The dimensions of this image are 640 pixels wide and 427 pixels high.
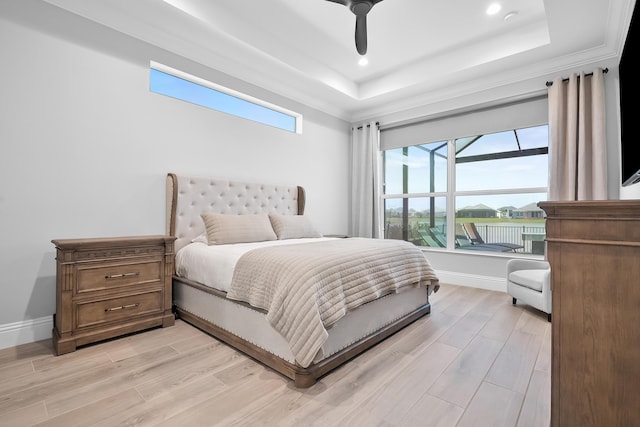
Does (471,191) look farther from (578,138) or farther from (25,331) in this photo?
(25,331)

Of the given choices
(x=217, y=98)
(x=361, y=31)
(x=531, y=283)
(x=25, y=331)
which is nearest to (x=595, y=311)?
(x=531, y=283)

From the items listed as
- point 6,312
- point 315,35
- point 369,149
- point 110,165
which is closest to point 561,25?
Result: point 315,35

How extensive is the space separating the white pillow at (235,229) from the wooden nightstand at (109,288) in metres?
0.45

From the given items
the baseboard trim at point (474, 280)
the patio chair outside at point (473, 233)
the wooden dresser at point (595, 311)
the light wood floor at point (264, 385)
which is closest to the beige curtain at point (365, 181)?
the baseboard trim at point (474, 280)

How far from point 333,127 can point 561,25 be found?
304 cm

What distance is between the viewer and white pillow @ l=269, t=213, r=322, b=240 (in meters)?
3.53

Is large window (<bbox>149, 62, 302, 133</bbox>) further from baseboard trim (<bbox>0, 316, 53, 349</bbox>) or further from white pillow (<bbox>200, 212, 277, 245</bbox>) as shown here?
baseboard trim (<bbox>0, 316, 53, 349</bbox>)

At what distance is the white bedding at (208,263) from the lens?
7.43ft

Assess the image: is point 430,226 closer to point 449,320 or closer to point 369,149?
point 369,149

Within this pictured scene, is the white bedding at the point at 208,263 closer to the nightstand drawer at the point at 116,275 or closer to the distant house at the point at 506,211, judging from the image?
the nightstand drawer at the point at 116,275

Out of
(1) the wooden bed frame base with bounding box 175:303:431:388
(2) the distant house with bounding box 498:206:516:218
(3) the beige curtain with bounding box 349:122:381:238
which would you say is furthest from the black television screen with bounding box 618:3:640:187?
(3) the beige curtain with bounding box 349:122:381:238

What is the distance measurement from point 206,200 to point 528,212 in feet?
13.0

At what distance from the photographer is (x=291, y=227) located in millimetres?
3592

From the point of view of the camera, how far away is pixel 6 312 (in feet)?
7.13
